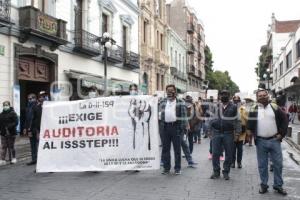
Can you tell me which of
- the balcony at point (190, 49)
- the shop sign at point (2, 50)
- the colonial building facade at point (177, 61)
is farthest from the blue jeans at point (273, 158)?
the balcony at point (190, 49)

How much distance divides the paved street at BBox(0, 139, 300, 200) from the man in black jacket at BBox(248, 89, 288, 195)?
0.88 feet

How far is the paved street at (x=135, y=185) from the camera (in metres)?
7.07

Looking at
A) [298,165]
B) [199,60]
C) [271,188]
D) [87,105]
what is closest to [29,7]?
[87,105]

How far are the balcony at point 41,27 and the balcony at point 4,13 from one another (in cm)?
108

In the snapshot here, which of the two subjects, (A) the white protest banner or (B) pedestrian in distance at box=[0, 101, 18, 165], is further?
(B) pedestrian in distance at box=[0, 101, 18, 165]

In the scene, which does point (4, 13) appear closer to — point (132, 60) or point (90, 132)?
point (90, 132)

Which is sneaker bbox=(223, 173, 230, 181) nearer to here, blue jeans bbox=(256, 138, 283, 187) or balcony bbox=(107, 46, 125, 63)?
blue jeans bbox=(256, 138, 283, 187)

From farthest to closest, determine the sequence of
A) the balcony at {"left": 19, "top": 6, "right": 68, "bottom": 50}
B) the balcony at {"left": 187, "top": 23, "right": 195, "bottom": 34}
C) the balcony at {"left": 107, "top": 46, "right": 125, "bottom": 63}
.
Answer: the balcony at {"left": 187, "top": 23, "right": 195, "bottom": 34} < the balcony at {"left": 107, "top": 46, "right": 125, "bottom": 63} < the balcony at {"left": 19, "top": 6, "right": 68, "bottom": 50}

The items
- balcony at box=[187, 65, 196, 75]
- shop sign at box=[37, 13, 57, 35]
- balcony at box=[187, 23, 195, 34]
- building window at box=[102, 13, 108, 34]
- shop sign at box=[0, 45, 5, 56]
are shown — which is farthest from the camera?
balcony at box=[187, 23, 195, 34]

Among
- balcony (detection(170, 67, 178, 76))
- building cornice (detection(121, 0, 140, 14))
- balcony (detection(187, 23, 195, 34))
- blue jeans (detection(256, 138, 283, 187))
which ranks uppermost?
balcony (detection(187, 23, 195, 34))

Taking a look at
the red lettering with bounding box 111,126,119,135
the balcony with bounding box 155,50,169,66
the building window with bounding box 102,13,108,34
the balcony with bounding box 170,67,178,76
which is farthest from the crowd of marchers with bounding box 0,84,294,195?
the balcony with bounding box 170,67,178,76

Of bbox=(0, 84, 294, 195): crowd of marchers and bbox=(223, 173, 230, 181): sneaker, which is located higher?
bbox=(0, 84, 294, 195): crowd of marchers

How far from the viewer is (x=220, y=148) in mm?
8641

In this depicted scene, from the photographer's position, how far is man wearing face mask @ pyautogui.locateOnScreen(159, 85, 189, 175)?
29.5ft
